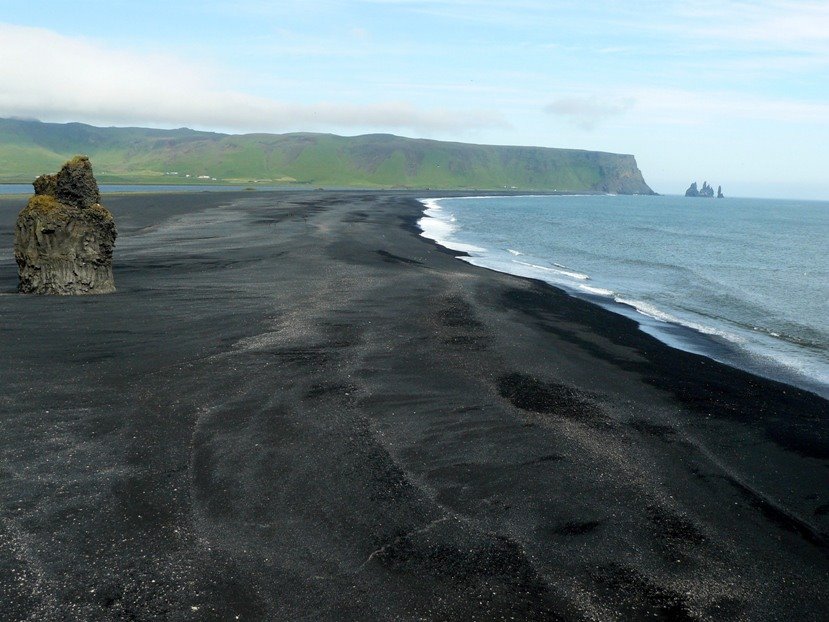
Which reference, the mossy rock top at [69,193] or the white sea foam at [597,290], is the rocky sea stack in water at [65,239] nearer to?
the mossy rock top at [69,193]

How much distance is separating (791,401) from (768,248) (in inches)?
2543

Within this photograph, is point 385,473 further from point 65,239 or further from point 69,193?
point 69,193

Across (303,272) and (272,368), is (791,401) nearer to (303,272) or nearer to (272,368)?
(272,368)

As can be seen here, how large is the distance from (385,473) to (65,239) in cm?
1801

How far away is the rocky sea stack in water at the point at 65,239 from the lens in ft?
75.0

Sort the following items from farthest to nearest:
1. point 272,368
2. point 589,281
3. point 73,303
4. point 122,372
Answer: point 589,281 → point 73,303 → point 272,368 → point 122,372

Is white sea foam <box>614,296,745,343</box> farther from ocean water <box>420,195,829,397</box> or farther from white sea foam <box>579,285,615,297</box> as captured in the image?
white sea foam <box>579,285,615,297</box>

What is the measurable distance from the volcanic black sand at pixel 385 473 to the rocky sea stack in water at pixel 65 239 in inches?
Answer: 54.2

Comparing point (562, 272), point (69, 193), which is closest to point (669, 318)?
point (562, 272)

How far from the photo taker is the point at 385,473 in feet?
35.9

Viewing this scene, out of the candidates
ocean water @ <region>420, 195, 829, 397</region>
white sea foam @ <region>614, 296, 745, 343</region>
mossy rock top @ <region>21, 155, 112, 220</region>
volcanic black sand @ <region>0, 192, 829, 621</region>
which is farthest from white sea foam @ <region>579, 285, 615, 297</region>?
mossy rock top @ <region>21, 155, 112, 220</region>

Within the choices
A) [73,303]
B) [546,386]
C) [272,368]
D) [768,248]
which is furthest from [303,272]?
[768,248]

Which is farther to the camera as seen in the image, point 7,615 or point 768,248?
point 768,248

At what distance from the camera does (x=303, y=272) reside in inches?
1247
